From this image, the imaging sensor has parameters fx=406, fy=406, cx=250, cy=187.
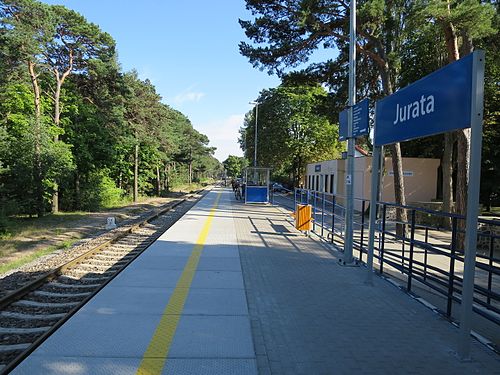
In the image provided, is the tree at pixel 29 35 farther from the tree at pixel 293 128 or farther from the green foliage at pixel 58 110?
the tree at pixel 293 128

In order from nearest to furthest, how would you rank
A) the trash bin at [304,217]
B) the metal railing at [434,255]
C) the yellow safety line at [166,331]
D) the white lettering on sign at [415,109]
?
the yellow safety line at [166,331] < the white lettering on sign at [415,109] < the metal railing at [434,255] < the trash bin at [304,217]

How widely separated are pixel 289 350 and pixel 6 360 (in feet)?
9.68

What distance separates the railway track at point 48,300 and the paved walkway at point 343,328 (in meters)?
2.34

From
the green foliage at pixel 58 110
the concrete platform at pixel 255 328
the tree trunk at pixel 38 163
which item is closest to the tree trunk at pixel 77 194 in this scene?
the green foliage at pixel 58 110

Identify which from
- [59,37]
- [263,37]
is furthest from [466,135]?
[59,37]

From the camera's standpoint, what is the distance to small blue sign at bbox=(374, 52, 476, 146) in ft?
13.3

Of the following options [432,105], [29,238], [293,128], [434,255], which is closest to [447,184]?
[434,255]

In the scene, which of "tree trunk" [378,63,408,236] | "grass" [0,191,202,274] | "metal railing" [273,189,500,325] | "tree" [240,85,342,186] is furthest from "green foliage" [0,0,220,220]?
"tree trunk" [378,63,408,236]

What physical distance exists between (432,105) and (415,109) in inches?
17.6

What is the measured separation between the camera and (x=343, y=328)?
4.71 m

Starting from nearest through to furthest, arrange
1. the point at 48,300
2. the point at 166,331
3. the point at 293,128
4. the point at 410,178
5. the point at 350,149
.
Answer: the point at 166,331, the point at 48,300, the point at 350,149, the point at 410,178, the point at 293,128

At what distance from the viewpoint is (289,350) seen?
4047 millimetres

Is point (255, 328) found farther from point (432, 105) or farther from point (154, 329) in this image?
point (432, 105)

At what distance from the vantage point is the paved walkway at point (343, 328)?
3781 mm
